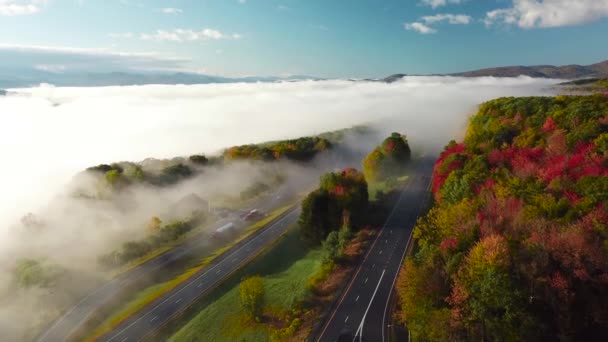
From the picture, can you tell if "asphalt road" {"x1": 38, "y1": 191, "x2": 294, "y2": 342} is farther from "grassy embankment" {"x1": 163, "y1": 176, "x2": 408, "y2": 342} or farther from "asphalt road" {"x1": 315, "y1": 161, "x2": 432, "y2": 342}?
"asphalt road" {"x1": 315, "y1": 161, "x2": 432, "y2": 342}

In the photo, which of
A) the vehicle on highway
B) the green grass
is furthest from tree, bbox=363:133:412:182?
the vehicle on highway

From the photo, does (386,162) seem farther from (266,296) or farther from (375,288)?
(266,296)

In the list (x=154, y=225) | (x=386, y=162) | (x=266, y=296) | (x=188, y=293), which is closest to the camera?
(x=266, y=296)

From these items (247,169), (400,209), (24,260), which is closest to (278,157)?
(247,169)

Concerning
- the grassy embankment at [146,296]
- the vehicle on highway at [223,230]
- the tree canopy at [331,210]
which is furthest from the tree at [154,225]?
the tree canopy at [331,210]

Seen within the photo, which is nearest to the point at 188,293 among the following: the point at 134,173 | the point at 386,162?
the point at 134,173
